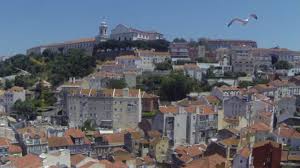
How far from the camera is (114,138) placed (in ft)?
101

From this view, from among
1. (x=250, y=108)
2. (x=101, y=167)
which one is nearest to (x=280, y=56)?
(x=250, y=108)

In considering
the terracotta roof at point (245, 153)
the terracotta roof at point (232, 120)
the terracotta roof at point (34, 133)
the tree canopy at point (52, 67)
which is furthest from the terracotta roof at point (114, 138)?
the tree canopy at point (52, 67)

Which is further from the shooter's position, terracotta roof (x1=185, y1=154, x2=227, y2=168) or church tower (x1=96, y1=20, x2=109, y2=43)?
church tower (x1=96, y1=20, x2=109, y2=43)

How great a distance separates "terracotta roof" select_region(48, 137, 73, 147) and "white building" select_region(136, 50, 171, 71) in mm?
25030

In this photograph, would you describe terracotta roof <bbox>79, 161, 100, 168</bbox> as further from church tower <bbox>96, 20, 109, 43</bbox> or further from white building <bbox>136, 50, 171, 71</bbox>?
church tower <bbox>96, 20, 109, 43</bbox>

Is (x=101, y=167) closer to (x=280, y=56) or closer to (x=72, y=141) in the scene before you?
(x=72, y=141)

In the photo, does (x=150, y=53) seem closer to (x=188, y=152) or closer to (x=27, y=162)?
(x=188, y=152)

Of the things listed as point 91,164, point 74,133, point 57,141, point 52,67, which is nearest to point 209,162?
point 91,164

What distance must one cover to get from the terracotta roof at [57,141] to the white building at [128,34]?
3860 centimetres

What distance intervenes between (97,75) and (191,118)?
16.7 meters

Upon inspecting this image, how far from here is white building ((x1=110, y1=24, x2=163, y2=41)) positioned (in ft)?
223

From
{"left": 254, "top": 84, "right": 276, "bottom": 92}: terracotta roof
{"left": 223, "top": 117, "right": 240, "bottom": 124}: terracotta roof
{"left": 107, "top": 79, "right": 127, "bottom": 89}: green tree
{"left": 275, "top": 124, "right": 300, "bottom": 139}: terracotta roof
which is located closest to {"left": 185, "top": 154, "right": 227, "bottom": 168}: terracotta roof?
{"left": 275, "top": 124, "right": 300, "bottom": 139}: terracotta roof

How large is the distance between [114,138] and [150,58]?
85.3 feet

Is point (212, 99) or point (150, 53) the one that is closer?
point (212, 99)
